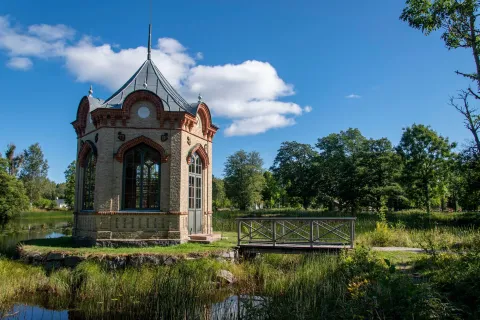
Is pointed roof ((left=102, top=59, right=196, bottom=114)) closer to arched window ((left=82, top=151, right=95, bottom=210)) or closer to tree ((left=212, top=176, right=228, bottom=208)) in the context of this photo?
arched window ((left=82, top=151, right=95, bottom=210))

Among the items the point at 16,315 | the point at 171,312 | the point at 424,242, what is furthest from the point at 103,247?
the point at 424,242

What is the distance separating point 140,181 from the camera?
48.5ft

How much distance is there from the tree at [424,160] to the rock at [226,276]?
29.3m

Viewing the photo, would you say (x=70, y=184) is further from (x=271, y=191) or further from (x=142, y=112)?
(x=142, y=112)

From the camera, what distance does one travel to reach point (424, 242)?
14227mm

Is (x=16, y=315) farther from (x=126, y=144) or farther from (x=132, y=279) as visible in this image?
(x=126, y=144)

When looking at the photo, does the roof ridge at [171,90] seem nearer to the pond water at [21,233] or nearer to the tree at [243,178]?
Result: the pond water at [21,233]

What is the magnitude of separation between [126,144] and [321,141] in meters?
35.1

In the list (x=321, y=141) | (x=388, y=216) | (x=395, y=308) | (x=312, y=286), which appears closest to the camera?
(x=395, y=308)

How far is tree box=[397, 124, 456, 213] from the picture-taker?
3512 centimetres

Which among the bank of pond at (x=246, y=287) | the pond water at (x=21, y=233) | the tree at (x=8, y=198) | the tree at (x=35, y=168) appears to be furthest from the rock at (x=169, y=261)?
the tree at (x=35, y=168)

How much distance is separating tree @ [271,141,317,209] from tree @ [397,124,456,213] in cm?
1233

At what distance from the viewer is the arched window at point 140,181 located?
1477 centimetres

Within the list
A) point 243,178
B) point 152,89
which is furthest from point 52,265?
point 243,178
